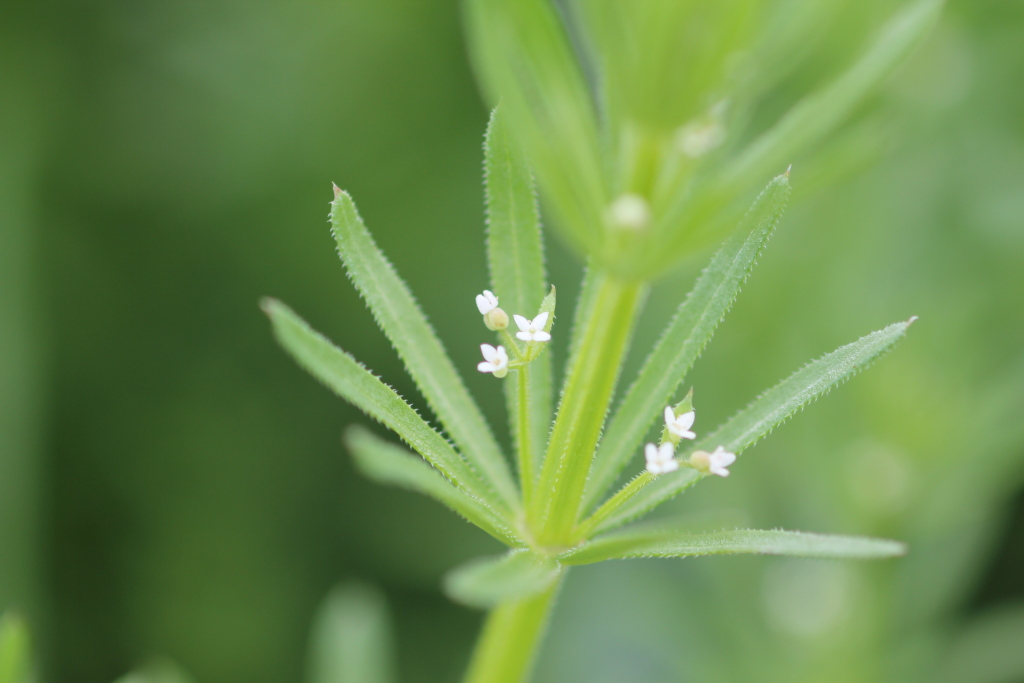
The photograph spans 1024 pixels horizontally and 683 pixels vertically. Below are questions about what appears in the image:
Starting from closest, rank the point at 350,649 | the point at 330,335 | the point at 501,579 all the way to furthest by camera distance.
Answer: the point at 501,579 < the point at 350,649 < the point at 330,335

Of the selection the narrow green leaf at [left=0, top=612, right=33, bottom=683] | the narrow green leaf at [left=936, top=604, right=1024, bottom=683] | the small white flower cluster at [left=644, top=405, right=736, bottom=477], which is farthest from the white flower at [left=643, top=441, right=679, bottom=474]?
the narrow green leaf at [left=936, top=604, right=1024, bottom=683]

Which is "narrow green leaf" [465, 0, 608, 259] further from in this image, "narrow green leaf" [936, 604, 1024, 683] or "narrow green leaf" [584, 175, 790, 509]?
"narrow green leaf" [936, 604, 1024, 683]

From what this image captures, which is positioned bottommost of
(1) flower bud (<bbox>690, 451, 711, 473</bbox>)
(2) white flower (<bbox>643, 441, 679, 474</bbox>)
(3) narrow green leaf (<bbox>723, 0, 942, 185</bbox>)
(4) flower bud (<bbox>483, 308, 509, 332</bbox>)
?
(2) white flower (<bbox>643, 441, 679, 474</bbox>)

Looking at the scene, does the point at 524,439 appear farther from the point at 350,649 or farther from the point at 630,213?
the point at 350,649

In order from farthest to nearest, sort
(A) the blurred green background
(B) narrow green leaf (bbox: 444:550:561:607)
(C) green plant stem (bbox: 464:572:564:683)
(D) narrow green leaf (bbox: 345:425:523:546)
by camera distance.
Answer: (A) the blurred green background
(C) green plant stem (bbox: 464:572:564:683)
(D) narrow green leaf (bbox: 345:425:523:546)
(B) narrow green leaf (bbox: 444:550:561:607)

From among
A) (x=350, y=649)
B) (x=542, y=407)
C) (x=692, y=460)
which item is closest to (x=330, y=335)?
(x=350, y=649)

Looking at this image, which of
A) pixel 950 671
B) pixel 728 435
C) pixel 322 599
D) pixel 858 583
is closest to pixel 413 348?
pixel 728 435

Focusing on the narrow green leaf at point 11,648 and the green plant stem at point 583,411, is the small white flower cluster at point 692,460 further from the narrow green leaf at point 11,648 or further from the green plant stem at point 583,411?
the narrow green leaf at point 11,648
